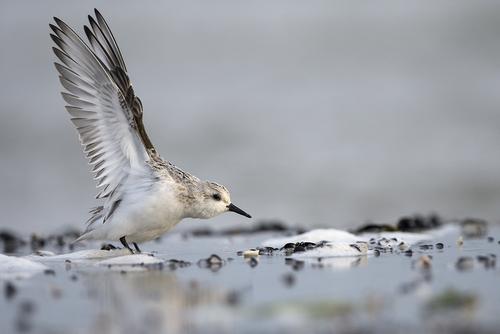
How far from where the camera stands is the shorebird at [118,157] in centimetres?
692

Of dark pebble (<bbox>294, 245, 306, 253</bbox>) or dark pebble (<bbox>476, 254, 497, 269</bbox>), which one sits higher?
dark pebble (<bbox>294, 245, 306, 253</bbox>)

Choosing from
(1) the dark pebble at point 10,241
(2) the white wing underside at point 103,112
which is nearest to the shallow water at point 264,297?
(2) the white wing underside at point 103,112

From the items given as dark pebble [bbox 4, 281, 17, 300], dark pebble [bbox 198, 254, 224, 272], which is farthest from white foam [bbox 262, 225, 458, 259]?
dark pebble [bbox 4, 281, 17, 300]

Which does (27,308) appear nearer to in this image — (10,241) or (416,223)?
(10,241)

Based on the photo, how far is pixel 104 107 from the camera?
721cm

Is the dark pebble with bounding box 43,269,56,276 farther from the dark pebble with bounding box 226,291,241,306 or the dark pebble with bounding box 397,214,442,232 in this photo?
the dark pebble with bounding box 397,214,442,232

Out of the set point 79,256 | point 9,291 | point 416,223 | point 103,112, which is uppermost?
point 103,112

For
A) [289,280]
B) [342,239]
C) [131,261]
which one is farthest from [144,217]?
[289,280]

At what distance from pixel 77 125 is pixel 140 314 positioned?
3817 mm

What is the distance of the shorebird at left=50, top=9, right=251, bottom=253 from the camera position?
692 centimetres

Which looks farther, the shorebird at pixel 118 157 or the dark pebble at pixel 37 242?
the dark pebble at pixel 37 242

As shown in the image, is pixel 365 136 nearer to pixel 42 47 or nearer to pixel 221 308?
pixel 42 47

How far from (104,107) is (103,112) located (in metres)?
0.04

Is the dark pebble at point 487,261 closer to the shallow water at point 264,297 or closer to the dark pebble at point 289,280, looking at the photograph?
the shallow water at point 264,297
